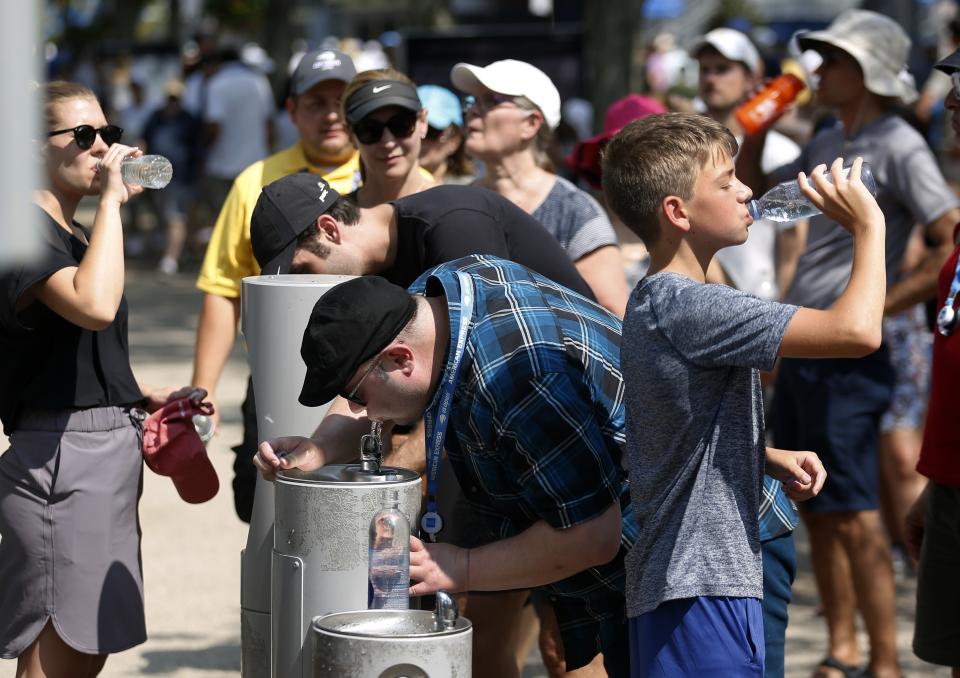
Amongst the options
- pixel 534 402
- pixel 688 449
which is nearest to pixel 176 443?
pixel 534 402

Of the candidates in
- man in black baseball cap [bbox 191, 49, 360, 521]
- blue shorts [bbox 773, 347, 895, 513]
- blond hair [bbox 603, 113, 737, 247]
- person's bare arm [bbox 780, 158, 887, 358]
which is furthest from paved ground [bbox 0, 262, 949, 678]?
person's bare arm [bbox 780, 158, 887, 358]

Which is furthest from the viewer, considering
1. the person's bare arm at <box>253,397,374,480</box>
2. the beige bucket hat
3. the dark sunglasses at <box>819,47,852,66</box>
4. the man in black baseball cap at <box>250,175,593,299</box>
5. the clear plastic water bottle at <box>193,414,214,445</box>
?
the dark sunglasses at <box>819,47,852,66</box>

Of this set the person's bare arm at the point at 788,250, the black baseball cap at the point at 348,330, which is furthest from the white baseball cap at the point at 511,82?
the black baseball cap at the point at 348,330

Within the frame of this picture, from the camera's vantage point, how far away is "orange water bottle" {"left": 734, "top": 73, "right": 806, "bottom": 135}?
18.9ft

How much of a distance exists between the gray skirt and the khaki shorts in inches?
85.2

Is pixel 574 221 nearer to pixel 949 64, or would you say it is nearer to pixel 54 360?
pixel 949 64

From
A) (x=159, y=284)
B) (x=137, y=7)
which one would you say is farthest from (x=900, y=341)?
(x=137, y=7)

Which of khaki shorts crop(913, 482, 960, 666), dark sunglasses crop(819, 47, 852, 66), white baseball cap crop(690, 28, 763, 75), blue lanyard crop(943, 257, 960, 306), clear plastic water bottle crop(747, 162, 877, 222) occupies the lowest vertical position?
khaki shorts crop(913, 482, 960, 666)

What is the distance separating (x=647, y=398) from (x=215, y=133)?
12047 millimetres

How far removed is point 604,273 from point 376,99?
3.07 feet

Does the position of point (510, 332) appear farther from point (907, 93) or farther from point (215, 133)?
point (215, 133)

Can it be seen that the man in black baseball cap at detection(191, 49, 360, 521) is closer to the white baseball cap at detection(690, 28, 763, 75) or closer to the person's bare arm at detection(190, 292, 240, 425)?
the person's bare arm at detection(190, 292, 240, 425)

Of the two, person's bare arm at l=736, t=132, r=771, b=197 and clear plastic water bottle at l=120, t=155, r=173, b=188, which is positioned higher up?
person's bare arm at l=736, t=132, r=771, b=197

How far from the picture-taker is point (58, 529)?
3789mm
